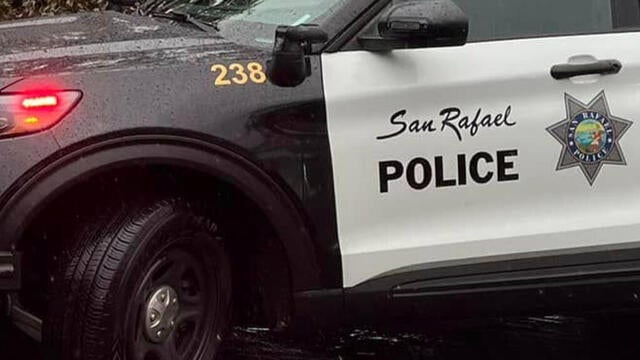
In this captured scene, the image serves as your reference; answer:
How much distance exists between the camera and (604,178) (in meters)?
4.15

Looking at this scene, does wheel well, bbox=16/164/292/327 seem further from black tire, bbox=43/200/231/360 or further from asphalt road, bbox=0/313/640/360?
asphalt road, bbox=0/313/640/360

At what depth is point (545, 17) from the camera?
4.25 m

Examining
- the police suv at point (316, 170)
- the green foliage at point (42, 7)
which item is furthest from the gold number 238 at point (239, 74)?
the green foliage at point (42, 7)

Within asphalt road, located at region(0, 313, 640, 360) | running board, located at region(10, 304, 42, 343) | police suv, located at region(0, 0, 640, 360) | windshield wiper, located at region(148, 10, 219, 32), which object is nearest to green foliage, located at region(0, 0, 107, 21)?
windshield wiper, located at region(148, 10, 219, 32)

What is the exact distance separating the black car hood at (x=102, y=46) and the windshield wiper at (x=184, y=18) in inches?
2.0

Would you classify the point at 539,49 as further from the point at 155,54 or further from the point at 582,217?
the point at 155,54

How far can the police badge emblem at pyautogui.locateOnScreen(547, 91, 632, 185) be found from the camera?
408 centimetres

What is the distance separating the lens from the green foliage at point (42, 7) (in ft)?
27.0

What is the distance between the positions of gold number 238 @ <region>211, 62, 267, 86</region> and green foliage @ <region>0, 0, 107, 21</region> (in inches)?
180

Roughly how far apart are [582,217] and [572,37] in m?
0.70

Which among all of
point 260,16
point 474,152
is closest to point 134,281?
point 260,16

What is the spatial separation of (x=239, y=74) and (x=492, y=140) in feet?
3.16

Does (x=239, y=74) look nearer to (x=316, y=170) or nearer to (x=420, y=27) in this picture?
(x=316, y=170)

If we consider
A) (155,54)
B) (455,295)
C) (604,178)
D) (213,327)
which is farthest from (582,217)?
(155,54)
